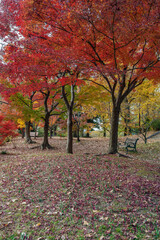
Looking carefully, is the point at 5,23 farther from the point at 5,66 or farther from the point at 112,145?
the point at 112,145

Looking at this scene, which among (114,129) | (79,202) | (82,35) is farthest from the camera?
(114,129)

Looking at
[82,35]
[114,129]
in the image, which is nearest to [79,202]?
[114,129]

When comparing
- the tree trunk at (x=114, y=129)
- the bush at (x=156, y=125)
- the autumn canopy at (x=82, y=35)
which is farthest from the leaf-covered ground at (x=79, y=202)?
the bush at (x=156, y=125)

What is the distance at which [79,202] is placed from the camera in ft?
12.0

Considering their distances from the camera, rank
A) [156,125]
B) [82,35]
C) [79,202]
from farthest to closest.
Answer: [156,125], [82,35], [79,202]

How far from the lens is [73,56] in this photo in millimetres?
6043

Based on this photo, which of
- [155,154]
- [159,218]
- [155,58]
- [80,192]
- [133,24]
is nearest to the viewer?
[159,218]

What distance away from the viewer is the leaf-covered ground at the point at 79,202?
2.73 meters

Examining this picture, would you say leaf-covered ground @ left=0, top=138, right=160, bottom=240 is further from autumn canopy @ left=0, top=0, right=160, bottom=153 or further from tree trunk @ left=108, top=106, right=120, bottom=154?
autumn canopy @ left=0, top=0, right=160, bottom=153

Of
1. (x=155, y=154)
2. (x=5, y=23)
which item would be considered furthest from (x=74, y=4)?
(x=155, y=154)

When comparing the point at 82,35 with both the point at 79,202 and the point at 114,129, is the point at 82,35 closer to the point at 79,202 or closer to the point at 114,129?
the point at 114,129

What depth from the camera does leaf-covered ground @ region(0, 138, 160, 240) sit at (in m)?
2.73

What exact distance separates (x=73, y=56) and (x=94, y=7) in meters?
1.81

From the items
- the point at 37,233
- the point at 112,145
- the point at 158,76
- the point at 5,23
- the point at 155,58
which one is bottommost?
the point at 37,233
